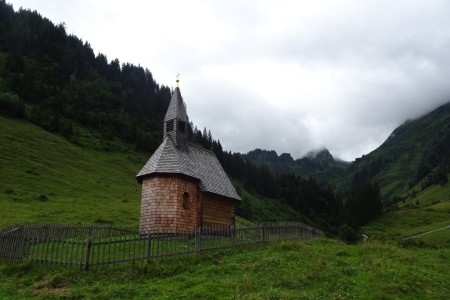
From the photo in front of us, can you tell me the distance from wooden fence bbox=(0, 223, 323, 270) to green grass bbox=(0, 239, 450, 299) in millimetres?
630

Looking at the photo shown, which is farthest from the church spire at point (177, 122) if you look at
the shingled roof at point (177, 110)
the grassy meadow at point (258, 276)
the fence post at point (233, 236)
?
the fence post at point (233, 236)

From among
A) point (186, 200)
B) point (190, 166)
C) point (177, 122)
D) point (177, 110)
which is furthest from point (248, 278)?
point (177, 110)

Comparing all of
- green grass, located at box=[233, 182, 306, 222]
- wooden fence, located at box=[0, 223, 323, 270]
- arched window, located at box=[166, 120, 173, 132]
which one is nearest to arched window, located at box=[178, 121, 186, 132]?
arched window, located at box=[166, 120, 173, 132]

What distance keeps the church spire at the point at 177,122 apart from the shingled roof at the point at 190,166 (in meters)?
0.75

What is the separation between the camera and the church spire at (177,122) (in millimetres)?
38188

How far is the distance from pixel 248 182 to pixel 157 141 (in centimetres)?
4342

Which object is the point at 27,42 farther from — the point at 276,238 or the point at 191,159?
the point at 276,238

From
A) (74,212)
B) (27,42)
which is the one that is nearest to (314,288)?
(74,212)

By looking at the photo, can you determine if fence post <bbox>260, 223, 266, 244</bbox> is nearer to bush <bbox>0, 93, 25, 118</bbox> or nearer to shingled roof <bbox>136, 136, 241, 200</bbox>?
shingled roof <bbox>136, 136, 241, 200</bbox>

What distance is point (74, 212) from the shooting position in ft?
157

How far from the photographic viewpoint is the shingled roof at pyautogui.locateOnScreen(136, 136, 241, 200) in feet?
113

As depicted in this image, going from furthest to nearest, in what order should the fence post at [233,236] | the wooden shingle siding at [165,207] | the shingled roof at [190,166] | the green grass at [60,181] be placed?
the green grass at [60,181]
the shingled roof at [190,166]
the wooden shingle siding at [165,207]
the fence post at [233,236]

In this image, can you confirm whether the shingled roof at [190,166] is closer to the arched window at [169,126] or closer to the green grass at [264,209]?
the arched window at [169,126]

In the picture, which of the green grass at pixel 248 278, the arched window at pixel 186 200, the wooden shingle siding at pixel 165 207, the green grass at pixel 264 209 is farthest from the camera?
the green grass at pixel 264 209
